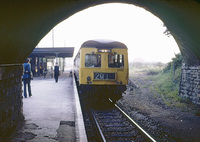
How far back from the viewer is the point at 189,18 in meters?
7.05

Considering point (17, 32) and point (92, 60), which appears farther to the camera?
point (92, 60)

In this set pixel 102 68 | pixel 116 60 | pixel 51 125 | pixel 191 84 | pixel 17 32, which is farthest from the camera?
pixel 191 84

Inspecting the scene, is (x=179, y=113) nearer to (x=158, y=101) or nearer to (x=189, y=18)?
(x=158, y=101)

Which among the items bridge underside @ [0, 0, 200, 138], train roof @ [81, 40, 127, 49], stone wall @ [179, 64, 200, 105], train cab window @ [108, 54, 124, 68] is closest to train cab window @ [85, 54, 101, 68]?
train roof @ [81, 40, 127, 49]

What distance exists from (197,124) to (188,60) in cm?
433

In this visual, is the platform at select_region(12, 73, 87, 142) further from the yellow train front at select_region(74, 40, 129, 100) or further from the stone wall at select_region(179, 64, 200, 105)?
the stone wall at select_region(179, 64, 200, 105)

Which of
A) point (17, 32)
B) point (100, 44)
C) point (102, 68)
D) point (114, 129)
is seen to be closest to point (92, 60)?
point (102, 68)

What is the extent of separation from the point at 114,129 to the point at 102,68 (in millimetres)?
3711

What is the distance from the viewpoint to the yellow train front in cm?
941

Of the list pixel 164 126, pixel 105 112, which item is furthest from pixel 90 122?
pixel 164 126

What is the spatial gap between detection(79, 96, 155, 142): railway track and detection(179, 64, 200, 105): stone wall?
4.20 meters

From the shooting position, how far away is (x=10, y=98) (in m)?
4.91

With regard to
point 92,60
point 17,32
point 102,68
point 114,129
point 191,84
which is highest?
point 17,32

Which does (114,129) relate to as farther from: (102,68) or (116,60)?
(116,60)
